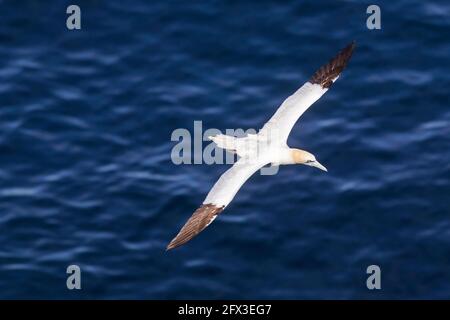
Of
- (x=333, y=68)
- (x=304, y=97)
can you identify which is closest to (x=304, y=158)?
(x=304, y=97)

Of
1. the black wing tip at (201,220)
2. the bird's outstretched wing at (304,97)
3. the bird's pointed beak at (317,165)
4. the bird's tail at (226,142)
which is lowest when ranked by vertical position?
the black wing tip at (201,220)

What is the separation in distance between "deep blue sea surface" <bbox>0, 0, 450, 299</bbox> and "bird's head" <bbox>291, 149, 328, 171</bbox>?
1594 millimetres

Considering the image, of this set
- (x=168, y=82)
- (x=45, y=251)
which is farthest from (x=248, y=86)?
(x=45, y=251)

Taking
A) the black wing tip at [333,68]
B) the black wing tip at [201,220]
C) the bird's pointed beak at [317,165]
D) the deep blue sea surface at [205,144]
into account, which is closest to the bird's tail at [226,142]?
the black wing tip at [201,220]

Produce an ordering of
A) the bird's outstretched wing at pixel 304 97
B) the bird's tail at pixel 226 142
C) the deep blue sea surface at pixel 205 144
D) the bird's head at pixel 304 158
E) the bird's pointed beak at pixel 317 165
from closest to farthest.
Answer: the bird's tail at pixel 226 142 → the bird's head at pixel 304 158 → the bird's outstretched wing at pixel 304 97 → the bird's pointed beak at pixel 317 165 → the deep blue sea surface at pixel 205 144

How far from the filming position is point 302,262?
3278 centimetres

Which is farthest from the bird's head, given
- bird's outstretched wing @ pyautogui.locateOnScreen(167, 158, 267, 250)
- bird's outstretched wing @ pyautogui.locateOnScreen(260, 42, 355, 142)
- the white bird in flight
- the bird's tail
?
bird's outstretched wing @ pyautogui.locateOnScreen(167, 158, 267, 250)

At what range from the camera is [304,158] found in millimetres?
32031

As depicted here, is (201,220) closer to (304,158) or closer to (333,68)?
(304,158)

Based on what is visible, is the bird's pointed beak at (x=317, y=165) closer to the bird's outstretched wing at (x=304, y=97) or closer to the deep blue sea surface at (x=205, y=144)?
the bird's outstretched wing at (x=304, y=97)

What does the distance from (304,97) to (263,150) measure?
211cm

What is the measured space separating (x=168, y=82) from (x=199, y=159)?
3.17 metres

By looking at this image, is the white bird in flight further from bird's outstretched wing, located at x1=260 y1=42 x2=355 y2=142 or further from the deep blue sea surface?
the deep blue sea surface

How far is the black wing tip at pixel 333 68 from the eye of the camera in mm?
33500
